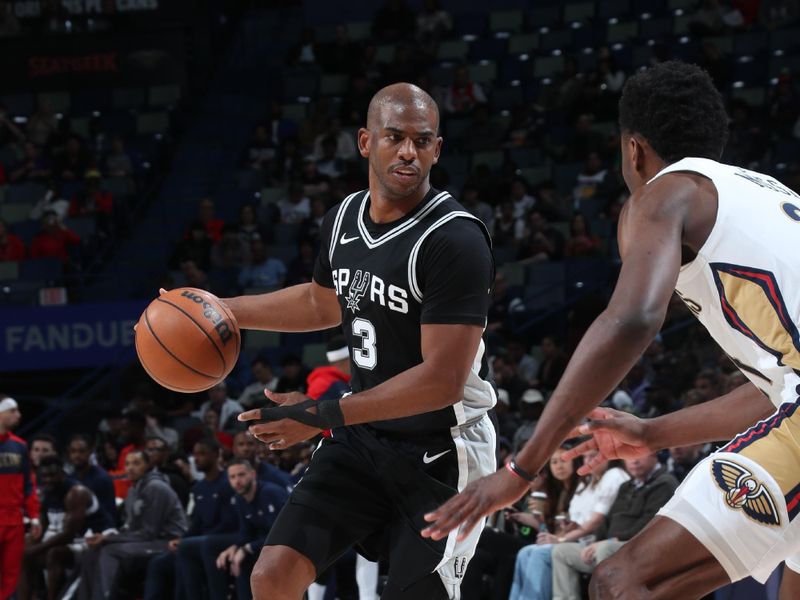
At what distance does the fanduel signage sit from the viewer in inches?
531

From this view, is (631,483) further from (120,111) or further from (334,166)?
(120,111)

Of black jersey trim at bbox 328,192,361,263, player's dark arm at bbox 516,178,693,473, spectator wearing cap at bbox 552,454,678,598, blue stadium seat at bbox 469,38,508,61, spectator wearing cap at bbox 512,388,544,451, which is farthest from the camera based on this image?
blue stadium seat at bbox 469,38,508,61

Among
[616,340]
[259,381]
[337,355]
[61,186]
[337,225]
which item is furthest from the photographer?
[61,186]

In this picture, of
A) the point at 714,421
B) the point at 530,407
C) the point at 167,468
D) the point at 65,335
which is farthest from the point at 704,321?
the point at 65,335

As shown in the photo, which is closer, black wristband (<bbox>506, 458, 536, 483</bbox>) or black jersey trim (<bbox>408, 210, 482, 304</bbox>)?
black wristband (<bbox>506, 458, 536, 483</bbox>)

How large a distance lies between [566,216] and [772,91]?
9.55ft

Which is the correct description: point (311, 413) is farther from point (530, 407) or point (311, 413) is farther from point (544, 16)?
point (544, 16)

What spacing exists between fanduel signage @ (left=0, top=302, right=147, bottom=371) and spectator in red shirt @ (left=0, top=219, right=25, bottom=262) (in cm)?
165

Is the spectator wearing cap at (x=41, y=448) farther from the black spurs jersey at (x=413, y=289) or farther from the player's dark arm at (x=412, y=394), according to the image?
the player's dark arm at (x=412, y=394)

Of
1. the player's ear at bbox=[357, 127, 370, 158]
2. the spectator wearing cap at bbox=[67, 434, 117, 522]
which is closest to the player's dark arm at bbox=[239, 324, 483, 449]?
the player's ear at bbox=[357, 127, 370, 158]

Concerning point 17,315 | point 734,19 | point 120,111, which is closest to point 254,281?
point 17,315

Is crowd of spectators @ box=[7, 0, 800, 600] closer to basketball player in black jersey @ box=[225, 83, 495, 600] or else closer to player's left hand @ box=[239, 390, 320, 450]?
basketball player in black jersey @ box=[225, 83, 495, 600]

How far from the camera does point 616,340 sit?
293 centimetres

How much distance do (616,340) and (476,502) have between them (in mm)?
517
